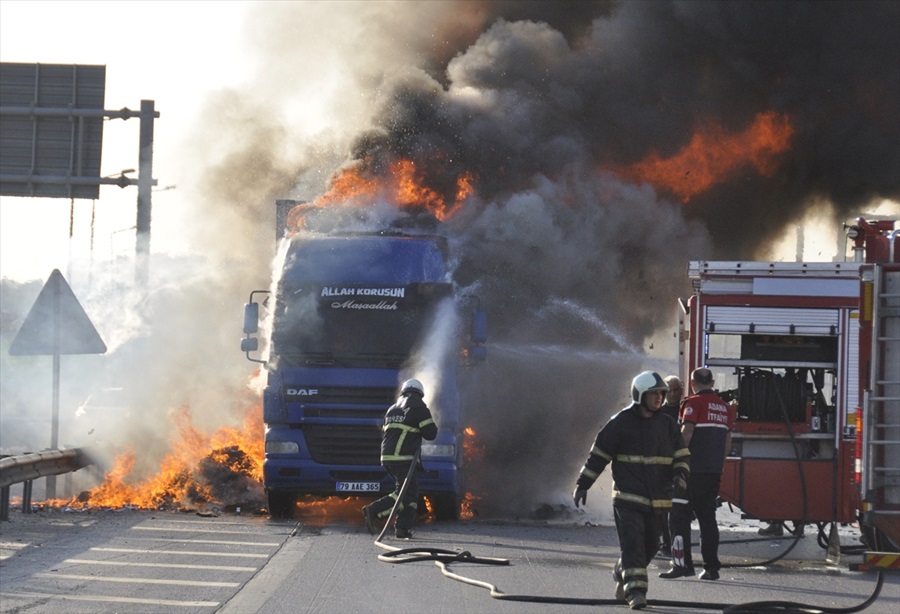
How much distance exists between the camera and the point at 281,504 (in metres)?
15.9

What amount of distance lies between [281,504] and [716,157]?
10.5 meters

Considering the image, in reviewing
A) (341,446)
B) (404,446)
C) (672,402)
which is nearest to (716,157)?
(341,446)

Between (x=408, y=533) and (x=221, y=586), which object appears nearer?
(x=221, y=586)

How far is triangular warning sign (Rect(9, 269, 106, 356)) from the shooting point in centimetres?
1658

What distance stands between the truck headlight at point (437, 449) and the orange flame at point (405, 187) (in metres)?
6.11

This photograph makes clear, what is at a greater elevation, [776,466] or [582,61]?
[582,61]

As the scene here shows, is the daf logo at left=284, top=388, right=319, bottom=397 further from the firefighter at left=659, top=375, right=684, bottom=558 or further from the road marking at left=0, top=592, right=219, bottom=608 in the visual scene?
the road marking at left=0, top=592, right=219, bottom=608

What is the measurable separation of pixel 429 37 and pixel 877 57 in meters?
7.51

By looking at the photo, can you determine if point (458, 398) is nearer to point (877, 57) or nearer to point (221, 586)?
point (221, 586)

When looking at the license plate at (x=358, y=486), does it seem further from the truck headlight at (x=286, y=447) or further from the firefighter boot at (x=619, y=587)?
the firefighter boot at (x=619, y=587)

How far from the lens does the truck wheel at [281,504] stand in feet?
51.7

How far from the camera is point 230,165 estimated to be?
25.4m

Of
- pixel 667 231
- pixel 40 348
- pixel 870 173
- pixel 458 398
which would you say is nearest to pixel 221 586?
pixel 458 398

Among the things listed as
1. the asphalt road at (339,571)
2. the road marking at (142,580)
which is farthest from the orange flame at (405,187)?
the road marking at (142,580)
